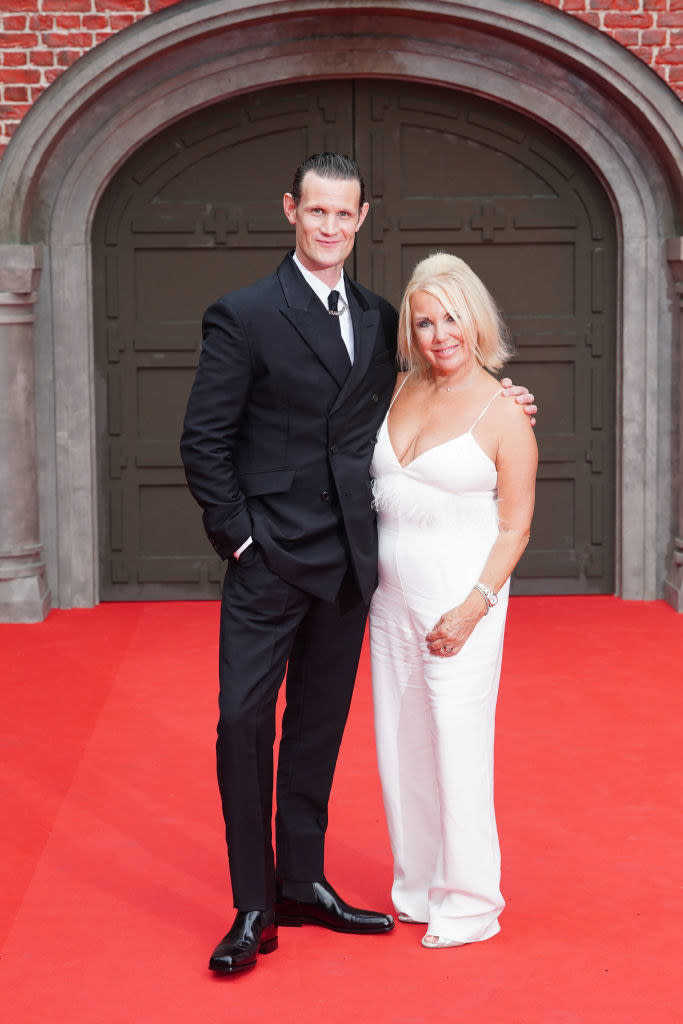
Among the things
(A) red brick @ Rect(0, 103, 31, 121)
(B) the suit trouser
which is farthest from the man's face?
(A) red brick @ Rect(0, 103, 31, 121)

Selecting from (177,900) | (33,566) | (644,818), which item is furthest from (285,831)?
(33,566)

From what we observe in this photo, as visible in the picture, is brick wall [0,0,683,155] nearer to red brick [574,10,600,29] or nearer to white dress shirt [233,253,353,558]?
red brick [574,10,600,29]

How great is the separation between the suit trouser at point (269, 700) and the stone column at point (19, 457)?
3.90 metres

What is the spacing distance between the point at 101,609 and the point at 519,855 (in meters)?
3.88

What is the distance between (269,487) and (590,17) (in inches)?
178

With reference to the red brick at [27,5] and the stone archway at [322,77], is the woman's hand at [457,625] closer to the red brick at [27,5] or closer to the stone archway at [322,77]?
the stone archway at [322,77]

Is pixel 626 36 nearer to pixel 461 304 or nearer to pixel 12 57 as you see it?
pixel 12 57

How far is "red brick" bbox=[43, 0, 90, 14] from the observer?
22.8ft

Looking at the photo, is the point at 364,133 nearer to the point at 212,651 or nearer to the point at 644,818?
the point at 212,651

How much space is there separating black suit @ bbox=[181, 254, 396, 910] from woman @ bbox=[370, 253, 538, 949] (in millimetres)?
94

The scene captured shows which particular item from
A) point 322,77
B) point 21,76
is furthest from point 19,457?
point 322,77

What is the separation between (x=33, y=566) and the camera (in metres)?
7.30

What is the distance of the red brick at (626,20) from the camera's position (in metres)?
7.01

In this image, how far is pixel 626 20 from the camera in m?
7.02
